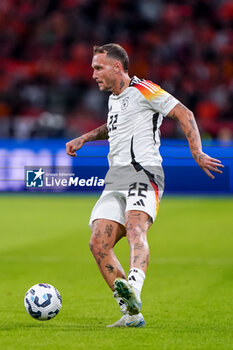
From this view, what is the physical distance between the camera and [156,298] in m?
6.54

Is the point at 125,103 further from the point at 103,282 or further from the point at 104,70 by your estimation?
the point at 103,282

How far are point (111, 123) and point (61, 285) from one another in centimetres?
242

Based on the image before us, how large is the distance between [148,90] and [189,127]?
0.41 meters

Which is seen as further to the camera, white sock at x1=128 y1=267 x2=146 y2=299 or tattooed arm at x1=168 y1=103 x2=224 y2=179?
tattooed arm at x1=168 y1=103 x2=224 y2=179

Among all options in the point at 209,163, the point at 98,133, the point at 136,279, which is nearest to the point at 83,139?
the point at 98,133

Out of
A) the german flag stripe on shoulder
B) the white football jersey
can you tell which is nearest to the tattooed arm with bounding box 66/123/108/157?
the white football jersey

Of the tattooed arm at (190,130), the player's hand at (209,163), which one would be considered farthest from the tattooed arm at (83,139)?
the player's hand at (209,163)

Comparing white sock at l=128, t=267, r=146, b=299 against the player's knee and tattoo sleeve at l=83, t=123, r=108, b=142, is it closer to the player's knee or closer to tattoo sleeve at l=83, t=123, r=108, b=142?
the player's knee

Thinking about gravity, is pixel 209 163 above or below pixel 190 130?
below

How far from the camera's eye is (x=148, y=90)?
17.2ft

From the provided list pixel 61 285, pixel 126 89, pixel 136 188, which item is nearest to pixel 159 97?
pixel 126 89

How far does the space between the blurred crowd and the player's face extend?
1344cm

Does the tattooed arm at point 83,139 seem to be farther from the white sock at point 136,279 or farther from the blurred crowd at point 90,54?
the blurred crowd at point 90,54

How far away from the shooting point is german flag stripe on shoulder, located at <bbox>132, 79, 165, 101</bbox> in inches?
205
